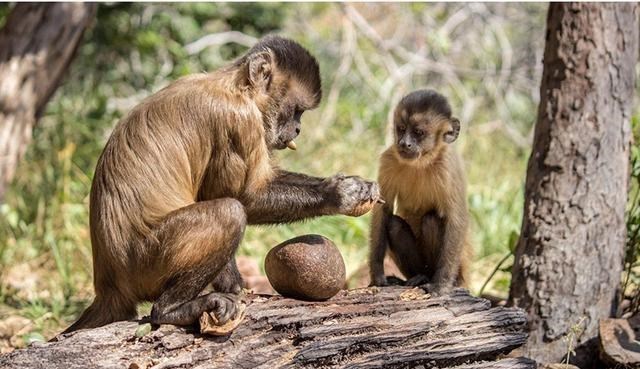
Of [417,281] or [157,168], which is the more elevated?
[157,168]

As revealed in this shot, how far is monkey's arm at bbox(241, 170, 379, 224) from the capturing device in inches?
196

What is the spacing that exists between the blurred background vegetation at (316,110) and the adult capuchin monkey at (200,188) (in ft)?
7.23

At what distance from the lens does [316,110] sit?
12211mm

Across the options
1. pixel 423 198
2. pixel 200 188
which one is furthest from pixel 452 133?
pixel 200 188

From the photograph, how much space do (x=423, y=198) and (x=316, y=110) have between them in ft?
20.4

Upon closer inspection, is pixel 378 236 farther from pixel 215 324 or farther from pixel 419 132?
pixel 215 324

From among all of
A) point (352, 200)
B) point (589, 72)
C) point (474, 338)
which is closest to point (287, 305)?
point (352, 200)

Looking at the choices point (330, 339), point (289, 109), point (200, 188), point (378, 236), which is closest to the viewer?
point (330, 339)

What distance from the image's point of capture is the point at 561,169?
20.6ft

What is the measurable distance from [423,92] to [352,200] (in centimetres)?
139

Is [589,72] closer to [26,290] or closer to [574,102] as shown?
[574,102]

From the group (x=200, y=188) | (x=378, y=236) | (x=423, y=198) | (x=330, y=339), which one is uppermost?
(x=200, y=188)

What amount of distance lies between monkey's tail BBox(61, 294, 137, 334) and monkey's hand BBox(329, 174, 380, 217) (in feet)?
4.29

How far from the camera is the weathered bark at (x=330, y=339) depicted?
441 cm
